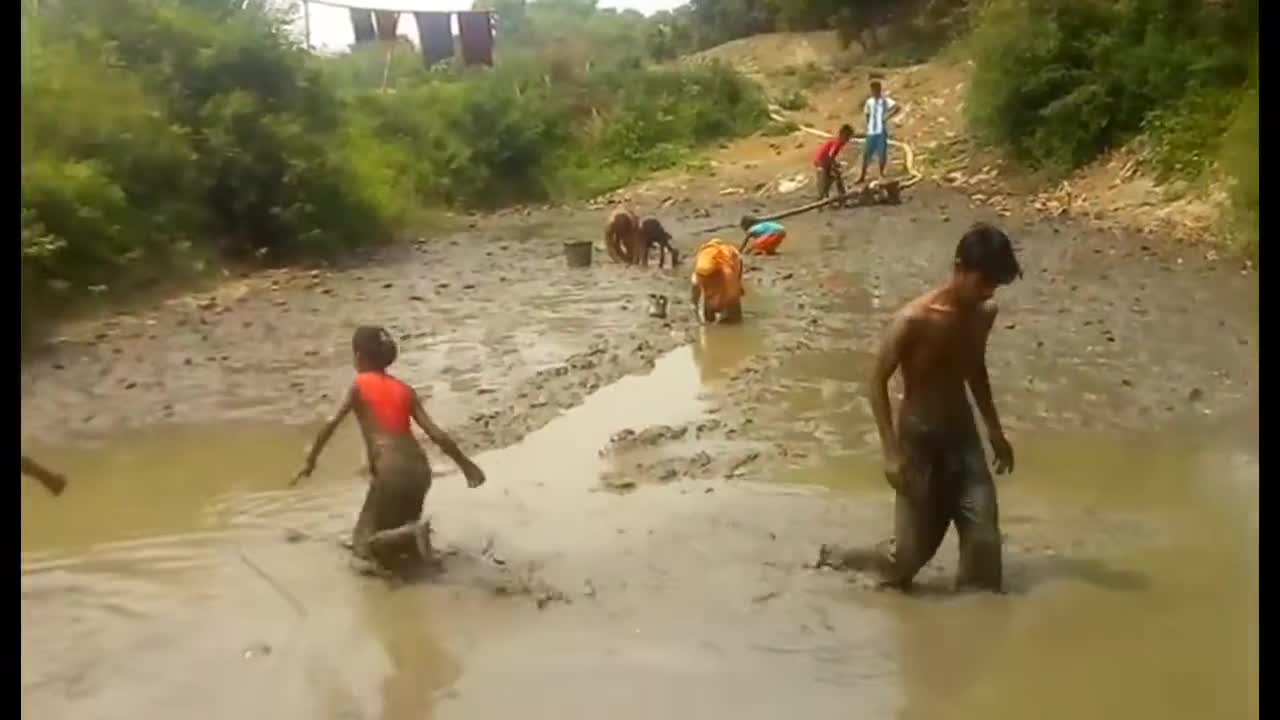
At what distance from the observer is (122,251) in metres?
14.4

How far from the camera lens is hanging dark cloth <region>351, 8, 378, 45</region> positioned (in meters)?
34.3

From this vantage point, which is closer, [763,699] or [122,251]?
[763,699]

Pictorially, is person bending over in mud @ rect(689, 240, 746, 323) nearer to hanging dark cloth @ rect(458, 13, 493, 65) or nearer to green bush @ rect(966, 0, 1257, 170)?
green bush @ rect(966, 0, 1257, 170)

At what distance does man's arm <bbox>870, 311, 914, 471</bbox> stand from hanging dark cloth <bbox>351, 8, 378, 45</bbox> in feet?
99.6

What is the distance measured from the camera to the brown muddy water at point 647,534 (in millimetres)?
5367

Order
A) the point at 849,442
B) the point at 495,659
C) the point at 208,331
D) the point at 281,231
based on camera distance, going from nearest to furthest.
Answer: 1. the point at 495,659
2. the point at 849,442
3. the point at 208,331
4. the point at 281,231

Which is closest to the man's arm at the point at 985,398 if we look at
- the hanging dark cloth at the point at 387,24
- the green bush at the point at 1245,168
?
the green bush at the point at 1245,168

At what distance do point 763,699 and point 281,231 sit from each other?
13705 millimetres

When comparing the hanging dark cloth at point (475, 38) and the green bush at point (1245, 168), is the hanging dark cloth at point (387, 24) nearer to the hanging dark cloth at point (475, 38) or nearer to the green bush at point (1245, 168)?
the hanging dark cloth at point (475, 38)

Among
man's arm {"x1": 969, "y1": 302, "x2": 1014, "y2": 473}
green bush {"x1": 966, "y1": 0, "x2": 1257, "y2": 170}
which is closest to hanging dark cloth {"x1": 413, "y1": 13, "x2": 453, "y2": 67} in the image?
green bush {"x1": 966, "y1": 0, "x2": 1257, "y2": 170}

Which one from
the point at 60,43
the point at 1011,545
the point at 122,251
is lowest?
the point at 1011,545

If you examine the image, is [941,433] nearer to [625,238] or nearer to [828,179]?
[625,238]
